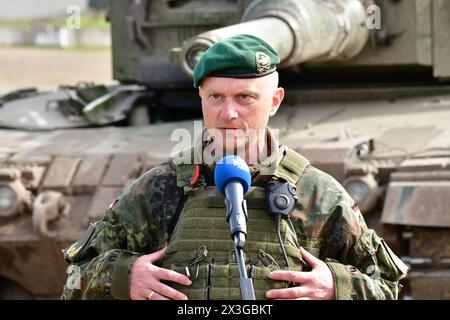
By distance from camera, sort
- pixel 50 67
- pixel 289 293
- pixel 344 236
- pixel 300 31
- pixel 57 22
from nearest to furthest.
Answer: pixel 289 293
pixel 344 236
pixel 300 31
pixel 50 67
pixel 57 22

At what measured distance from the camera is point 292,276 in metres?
4.05

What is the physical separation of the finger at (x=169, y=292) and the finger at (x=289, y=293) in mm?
280

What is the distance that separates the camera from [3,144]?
9.88m

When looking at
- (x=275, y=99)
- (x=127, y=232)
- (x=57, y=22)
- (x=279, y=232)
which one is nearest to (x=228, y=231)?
(x=279, y=232)

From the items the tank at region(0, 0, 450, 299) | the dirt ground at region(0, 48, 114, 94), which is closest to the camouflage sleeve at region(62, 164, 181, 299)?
the tank at region(0, 0, 450, 299)

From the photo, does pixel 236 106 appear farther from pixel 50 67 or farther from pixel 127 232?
pixel 50 67

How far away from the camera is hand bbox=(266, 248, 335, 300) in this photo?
13.3 ft

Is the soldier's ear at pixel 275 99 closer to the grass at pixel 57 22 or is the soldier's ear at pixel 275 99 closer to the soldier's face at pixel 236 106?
the soldier's face at pixel 236 106

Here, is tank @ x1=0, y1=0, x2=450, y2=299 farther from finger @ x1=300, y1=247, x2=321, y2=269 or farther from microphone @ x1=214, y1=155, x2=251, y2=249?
microphone @ x1=214, y1=155, x2=251, y2=249

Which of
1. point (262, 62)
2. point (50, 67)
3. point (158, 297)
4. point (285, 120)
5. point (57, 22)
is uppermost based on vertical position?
point (262, 62)

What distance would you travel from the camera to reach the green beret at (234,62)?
165 inches

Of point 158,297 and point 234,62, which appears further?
point 234,62

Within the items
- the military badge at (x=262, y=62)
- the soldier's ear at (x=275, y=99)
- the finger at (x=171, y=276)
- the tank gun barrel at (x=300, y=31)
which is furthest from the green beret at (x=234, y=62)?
the tank gun barrel at (x=300, y=31)

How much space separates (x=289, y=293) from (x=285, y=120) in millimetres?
5881
